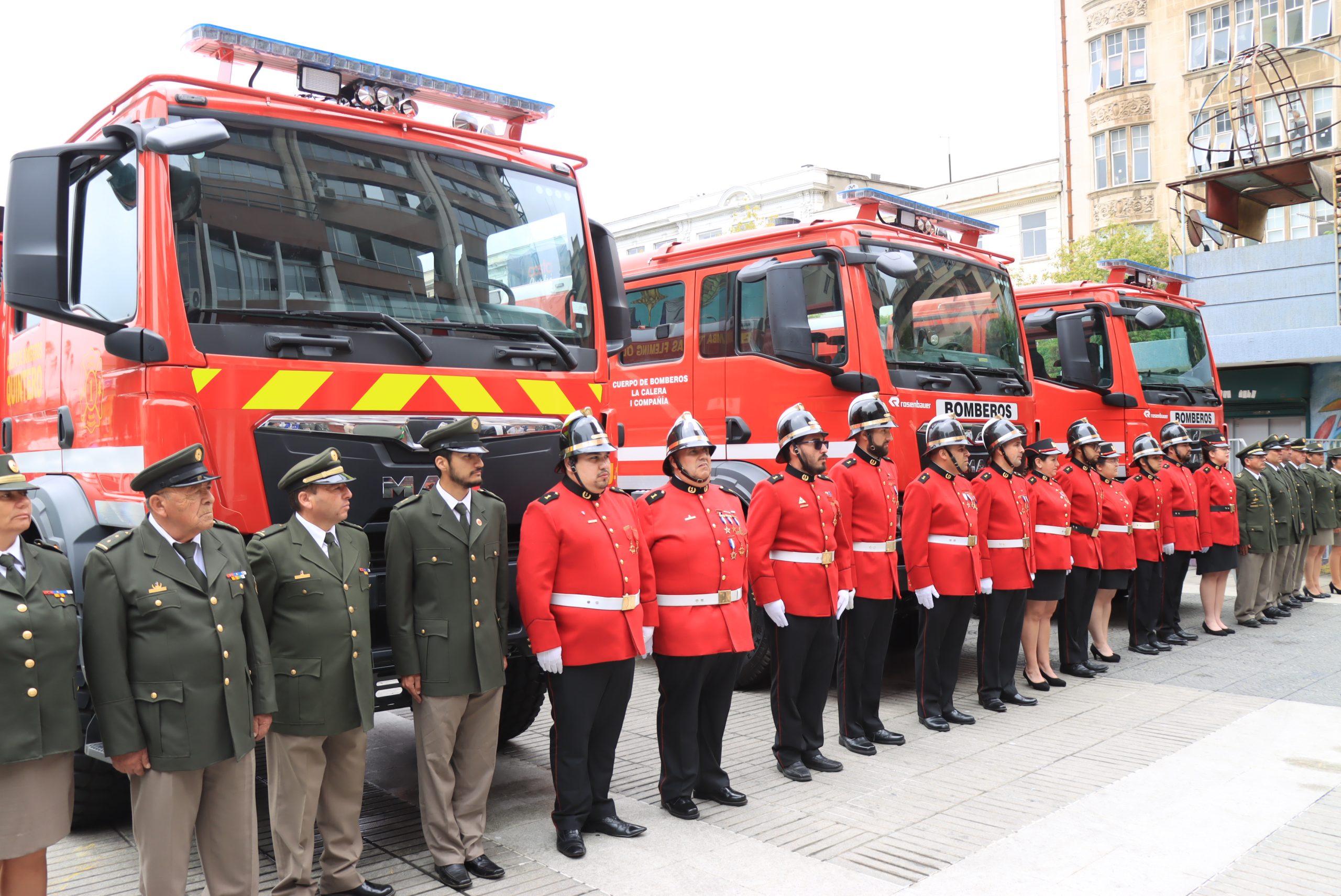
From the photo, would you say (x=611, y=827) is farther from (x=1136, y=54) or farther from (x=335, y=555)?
(x=1136, y=54)

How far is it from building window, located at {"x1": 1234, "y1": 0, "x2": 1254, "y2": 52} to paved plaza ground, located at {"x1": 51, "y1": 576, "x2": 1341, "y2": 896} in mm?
25922

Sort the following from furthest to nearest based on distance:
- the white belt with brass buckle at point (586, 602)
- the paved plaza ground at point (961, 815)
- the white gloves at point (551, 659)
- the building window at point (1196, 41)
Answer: the building window at point (1196, 41) → the white belt with brass buckle at point (586, 602) → the white gloves at point (551, 659) → the paved plaza ground at point (961, 815)

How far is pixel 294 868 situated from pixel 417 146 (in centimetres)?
311

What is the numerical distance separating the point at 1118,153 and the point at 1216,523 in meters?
24.0

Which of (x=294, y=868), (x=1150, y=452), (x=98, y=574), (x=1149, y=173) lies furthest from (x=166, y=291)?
(x=1149, y=173)

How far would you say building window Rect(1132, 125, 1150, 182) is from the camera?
98.5ft

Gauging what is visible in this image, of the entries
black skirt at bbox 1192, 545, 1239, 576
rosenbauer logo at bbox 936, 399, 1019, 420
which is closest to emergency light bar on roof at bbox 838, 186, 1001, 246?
rosenbauer logo at bbox 936, 399, 1019, 420

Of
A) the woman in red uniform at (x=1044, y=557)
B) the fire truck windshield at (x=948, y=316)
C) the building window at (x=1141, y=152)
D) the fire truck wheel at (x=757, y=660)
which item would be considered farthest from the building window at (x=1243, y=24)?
the fire truck wheel at (x=757, y=660)

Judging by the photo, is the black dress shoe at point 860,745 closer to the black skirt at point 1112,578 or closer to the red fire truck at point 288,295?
the red fire truck at point 288,295

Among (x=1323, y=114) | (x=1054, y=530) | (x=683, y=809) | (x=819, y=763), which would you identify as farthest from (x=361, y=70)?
(x=1323, y=114)

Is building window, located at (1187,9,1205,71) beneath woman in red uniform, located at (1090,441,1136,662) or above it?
above

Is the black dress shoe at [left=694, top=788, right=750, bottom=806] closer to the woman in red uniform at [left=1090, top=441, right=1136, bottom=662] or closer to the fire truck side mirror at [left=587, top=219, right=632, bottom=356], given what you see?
the fire truck side mirror at [left=587, top=219, right=632, bottom=356]

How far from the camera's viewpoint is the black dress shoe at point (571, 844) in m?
4.57

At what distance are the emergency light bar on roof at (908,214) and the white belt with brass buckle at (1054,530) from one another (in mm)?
2430
